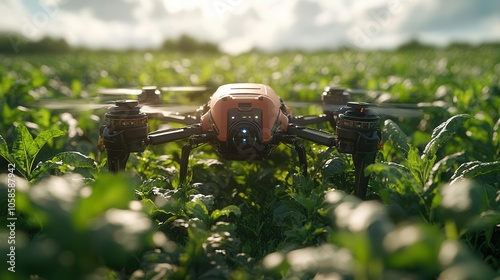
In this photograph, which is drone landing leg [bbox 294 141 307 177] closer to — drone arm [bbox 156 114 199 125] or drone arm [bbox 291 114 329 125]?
drone arm [bbox 291 114 329 125]

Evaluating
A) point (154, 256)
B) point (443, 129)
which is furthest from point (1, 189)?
point (443, 129)

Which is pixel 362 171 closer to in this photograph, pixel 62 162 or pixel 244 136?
pixel 244 136

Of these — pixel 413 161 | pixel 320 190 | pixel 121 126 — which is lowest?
pixel 320 190

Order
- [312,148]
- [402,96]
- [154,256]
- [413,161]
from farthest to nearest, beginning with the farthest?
[402,96], [312,148], [413,161], [154,256]

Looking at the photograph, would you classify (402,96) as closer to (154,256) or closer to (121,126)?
(121,126)

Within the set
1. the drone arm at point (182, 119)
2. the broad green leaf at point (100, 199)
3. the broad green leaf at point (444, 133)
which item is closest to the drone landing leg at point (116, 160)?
the drone arm at point (182, 119)

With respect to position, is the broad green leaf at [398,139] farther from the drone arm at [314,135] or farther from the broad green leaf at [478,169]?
the broad green leaf at [478,169]

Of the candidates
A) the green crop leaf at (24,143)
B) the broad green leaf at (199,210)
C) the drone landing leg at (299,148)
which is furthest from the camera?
the drone landing leg at (299,148)
